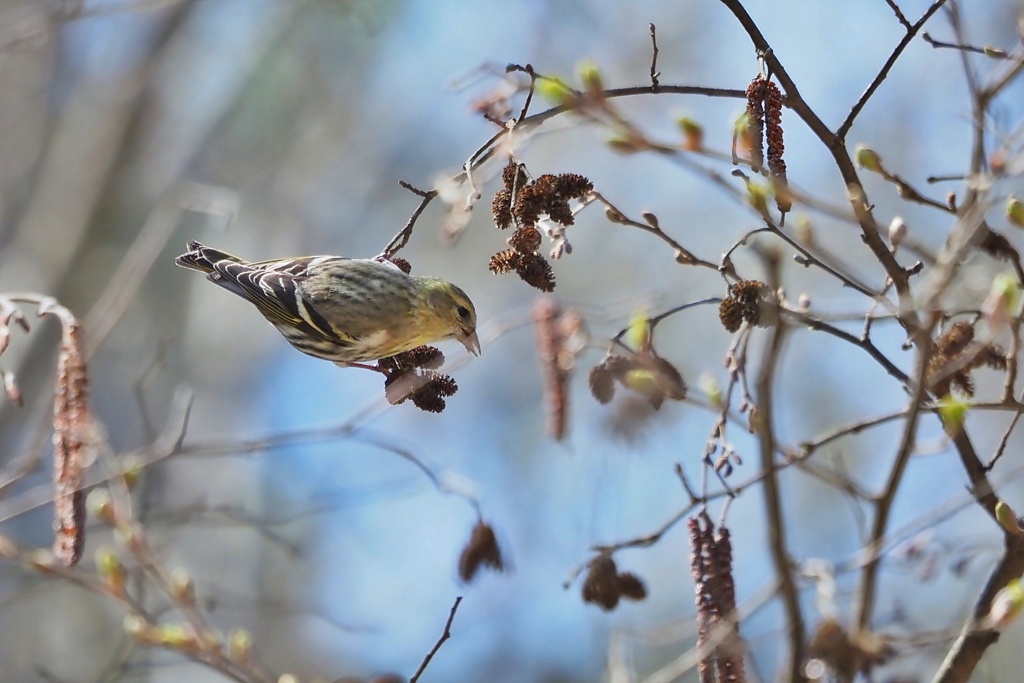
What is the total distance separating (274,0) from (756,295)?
9.77 meters

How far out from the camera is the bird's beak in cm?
344

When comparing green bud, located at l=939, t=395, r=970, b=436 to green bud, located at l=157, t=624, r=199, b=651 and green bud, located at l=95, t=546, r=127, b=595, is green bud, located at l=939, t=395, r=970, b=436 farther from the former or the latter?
green bud, located at l=95, t=546, r=127, b=595

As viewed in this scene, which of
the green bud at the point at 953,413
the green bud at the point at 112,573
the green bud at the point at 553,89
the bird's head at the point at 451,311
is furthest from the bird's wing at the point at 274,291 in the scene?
the green bud at the point at 953,413

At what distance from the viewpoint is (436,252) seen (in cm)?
1037

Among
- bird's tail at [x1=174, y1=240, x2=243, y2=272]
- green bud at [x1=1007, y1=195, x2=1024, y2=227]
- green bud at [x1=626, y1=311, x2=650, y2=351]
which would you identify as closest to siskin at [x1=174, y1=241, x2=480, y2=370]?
bird's tail at [x1=174, y1=240, x2=243, y2=272]

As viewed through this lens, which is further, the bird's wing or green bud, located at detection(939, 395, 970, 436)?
the bird's wing

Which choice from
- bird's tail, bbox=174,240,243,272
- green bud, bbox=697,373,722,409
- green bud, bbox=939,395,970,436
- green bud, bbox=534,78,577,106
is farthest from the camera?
bird's tail, bbox=174,240,243,272

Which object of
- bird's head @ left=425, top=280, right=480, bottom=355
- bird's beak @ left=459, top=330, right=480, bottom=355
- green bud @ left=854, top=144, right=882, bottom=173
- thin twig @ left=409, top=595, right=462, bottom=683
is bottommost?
thin twig @ left=409, top=595, right=462, bottom=683

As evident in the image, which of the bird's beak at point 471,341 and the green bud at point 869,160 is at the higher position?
the bird's beak at point 471,341

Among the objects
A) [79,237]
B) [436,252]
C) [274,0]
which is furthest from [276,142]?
[79,237]

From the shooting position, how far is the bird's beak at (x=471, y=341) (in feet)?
11.3

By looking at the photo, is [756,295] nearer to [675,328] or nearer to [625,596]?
[625,596]

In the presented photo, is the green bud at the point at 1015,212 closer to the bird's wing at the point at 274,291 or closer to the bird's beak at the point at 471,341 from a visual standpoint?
the bird's beak at the point at 471,341

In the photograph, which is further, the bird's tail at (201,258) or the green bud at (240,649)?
the bird's tail at (201,258)
